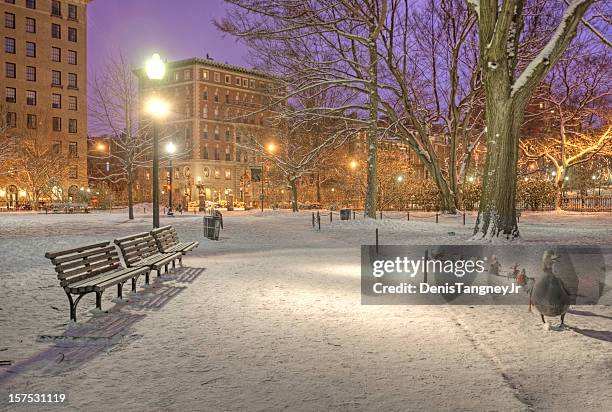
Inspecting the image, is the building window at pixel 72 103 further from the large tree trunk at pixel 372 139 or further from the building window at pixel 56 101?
the large tree trunk at pixel 372 139

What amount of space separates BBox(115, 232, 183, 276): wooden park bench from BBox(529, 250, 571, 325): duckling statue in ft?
21.7

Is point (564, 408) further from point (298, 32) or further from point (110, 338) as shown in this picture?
point (298, 32)

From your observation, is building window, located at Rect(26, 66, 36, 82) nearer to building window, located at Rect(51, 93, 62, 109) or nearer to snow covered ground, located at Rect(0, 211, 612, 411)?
building window, located at Rect(51, 93, 62, 109)

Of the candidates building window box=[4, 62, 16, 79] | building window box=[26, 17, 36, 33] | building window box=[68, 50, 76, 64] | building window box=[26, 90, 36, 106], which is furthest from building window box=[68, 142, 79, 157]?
building window box=[26, 17, 36, 33]

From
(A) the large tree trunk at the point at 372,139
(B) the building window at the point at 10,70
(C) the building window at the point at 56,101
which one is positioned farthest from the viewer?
(C) the building window at the point at 56,101

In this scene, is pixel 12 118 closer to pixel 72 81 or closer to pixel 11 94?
pixel 11 94

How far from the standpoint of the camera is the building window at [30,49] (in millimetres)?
67688

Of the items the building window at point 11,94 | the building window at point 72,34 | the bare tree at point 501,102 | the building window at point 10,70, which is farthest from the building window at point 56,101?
the bare tree at point 501,102

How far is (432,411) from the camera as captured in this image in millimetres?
4426

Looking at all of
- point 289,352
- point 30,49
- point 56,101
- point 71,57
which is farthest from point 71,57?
point 289,352

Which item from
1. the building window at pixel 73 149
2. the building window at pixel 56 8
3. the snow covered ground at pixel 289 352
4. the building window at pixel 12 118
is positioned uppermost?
the building window at pixel 56 8

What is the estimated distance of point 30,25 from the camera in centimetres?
6762

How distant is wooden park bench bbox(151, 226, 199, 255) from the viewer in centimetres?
1200

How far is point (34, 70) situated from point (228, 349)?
73270mm
